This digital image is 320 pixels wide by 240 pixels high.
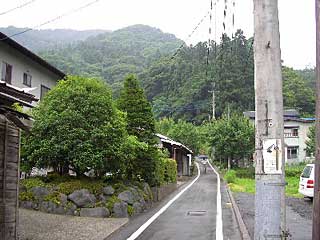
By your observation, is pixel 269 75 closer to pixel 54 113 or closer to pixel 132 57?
pixel 54 113

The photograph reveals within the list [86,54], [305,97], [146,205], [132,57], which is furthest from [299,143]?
[146,205]

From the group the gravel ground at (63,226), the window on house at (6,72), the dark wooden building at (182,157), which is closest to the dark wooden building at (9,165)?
the gravel ground at (63,226)

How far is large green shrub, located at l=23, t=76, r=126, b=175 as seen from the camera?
13.5m

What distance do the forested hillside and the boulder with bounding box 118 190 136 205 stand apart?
469 inches

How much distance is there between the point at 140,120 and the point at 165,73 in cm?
1836

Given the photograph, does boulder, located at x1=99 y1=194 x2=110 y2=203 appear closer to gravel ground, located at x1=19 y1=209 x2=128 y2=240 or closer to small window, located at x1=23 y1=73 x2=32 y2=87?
gravel ground, located at x1=19 y1=209 x2=128 y2=240

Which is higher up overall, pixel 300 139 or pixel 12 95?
pixel 300 139

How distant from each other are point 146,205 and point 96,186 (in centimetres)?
293

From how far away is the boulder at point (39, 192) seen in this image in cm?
1298

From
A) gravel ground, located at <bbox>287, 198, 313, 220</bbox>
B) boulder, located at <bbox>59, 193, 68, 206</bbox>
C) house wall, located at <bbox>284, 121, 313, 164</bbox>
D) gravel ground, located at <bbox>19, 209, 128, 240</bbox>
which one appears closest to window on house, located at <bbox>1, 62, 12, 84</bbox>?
boulder, located at <bbox>59, 193, 68, 206</bbox>

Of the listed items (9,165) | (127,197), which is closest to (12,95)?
(9,165)

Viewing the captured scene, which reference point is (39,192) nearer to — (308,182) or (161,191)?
(161,191)

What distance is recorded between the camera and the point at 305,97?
6366 cm

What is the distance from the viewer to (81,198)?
12.9m
